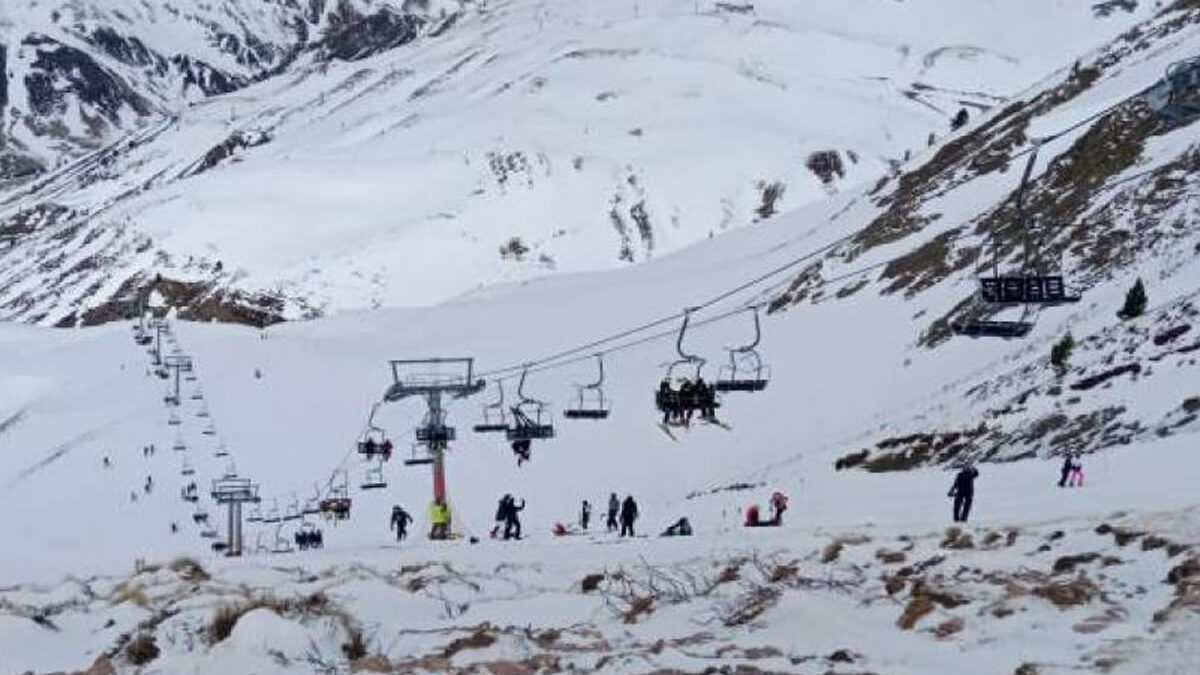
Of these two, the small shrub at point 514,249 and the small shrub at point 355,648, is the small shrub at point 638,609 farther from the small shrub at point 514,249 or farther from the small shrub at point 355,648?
the small shrub at point 514,249

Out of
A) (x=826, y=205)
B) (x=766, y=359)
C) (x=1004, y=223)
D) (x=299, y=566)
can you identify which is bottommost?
(x=299, y=566)

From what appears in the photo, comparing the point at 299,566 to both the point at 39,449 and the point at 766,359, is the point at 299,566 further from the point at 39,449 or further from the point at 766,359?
the point at 39,449

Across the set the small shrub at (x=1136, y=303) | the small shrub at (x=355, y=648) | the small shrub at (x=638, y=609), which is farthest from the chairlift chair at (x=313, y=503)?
the small shrub at (x=355, y=648)

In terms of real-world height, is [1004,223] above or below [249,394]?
above

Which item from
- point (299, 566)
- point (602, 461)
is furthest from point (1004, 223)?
point (299, 566)

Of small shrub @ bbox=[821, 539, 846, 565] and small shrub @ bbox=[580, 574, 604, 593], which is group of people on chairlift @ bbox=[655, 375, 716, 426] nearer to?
small shrub @ bbox=[821, 539, 846, 565]

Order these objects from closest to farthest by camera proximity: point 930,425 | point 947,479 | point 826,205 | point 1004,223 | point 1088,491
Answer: point 1088,491 < point 947,479 < point 930,425 < point 1004,223 < point 826,205

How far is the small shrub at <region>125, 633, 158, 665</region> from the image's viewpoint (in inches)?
434

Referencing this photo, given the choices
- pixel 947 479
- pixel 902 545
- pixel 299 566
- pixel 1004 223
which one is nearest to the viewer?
pixel 902 545

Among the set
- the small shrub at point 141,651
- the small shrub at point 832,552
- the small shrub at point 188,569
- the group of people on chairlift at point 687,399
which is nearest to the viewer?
the small shrub at point 141,651

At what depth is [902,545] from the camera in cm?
1479

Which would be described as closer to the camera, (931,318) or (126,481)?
Answer: (931,318)

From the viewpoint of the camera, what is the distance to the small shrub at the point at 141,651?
11031 mm

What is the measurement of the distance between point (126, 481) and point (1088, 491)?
55377 millimetres
